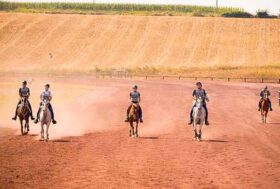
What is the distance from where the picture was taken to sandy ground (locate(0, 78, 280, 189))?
1817 centimetres

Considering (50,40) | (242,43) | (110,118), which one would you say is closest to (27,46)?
(50,40)

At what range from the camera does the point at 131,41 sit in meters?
102

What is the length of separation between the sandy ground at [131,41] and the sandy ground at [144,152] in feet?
166

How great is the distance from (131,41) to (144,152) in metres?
80.0

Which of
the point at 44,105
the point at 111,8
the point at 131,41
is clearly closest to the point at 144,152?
the point at 44,105

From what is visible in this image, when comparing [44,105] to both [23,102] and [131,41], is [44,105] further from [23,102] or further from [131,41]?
[131,41]

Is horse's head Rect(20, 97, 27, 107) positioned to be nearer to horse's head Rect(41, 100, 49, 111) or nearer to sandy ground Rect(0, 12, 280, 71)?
horse's head Rect(41, 100, 49, 111)

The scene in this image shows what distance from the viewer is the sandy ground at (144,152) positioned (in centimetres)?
1817

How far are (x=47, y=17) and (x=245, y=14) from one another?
40.6 metres

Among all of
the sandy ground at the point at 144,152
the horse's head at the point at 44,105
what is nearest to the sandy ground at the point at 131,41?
the sandy ground at the point at 144,152

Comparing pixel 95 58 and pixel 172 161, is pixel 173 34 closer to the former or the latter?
pixel 95 58

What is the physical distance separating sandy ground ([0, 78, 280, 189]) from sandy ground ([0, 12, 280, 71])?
50.5m

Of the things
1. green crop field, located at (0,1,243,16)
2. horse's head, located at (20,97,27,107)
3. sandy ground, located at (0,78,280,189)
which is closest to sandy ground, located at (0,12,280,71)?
green crop field, located at (0,1,243,16)

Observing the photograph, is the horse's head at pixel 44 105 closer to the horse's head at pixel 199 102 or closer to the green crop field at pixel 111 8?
the horse's head at pixel 199 102
